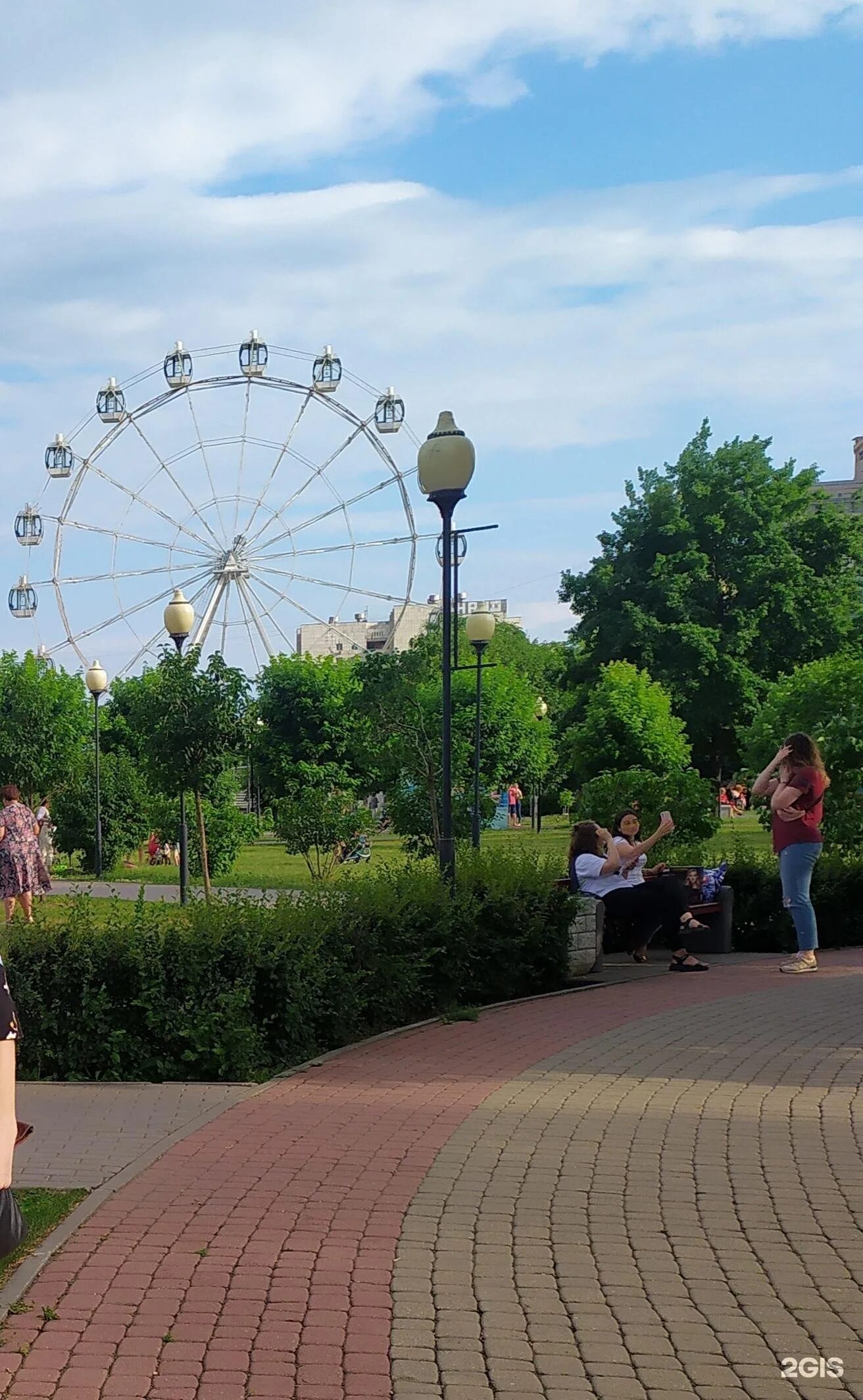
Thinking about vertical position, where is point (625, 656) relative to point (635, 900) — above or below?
above

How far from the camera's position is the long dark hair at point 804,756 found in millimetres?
11484

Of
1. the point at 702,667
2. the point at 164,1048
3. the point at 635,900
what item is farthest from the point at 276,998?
the point at 702,667

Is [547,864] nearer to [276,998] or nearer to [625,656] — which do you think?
[276,998]

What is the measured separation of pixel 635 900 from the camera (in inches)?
476

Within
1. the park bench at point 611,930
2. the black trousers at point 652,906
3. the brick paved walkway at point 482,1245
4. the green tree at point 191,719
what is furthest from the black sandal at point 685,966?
the green tree at point 191,719

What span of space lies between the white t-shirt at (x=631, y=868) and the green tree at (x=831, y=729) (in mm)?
4910

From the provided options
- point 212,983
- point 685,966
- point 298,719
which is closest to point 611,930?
point 685,966

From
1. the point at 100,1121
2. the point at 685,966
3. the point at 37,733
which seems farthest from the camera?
the point at 37,733

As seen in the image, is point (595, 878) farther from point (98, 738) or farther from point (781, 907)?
point (98, 738)

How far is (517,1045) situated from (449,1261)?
367 centimetres

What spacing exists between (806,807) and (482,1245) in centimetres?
713

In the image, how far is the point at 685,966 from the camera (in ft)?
38.7

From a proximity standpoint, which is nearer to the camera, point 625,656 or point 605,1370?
point 605,1370

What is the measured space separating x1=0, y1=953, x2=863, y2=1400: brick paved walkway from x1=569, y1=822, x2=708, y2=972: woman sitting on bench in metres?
3.74
